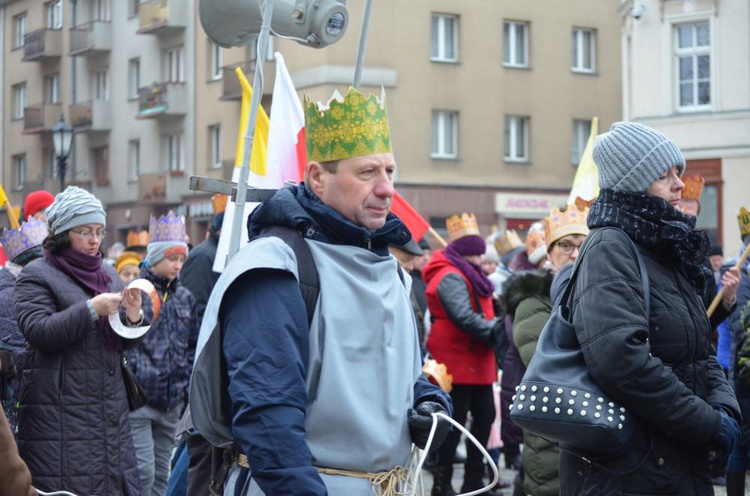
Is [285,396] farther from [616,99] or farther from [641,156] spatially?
[616,99]

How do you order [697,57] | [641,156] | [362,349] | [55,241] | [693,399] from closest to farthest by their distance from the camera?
[362,349] → [693,399] → [641,156] → [55,241] → [697,57]

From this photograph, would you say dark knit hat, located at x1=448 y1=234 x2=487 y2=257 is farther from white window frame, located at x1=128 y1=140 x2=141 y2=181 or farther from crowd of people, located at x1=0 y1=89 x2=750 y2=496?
white window frame, located at x1=128 y1=140 x2=141 y2=181

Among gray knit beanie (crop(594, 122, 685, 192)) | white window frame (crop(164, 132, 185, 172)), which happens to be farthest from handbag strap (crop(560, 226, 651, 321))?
white window frame (crop(164, 132, 185, 172))

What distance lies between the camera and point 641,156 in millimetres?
4574

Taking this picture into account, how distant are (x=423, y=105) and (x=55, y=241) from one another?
27.2 meters

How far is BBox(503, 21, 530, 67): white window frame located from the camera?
3509 centimetres

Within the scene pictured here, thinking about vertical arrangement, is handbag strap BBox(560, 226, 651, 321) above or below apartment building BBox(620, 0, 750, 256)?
below

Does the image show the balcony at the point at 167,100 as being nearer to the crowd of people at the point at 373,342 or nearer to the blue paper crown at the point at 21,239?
the blue paper crown at the point at 21,239

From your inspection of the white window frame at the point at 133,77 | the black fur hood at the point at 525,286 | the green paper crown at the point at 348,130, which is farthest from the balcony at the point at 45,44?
the green paper crown at the point at 348,130

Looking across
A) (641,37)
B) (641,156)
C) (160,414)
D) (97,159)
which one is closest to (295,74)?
(641,37)

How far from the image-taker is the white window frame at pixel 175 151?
38812mm

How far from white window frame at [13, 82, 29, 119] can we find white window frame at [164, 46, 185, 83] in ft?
39.9

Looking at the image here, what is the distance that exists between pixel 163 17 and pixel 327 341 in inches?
1403

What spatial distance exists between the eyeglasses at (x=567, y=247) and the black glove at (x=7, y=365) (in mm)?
2947
